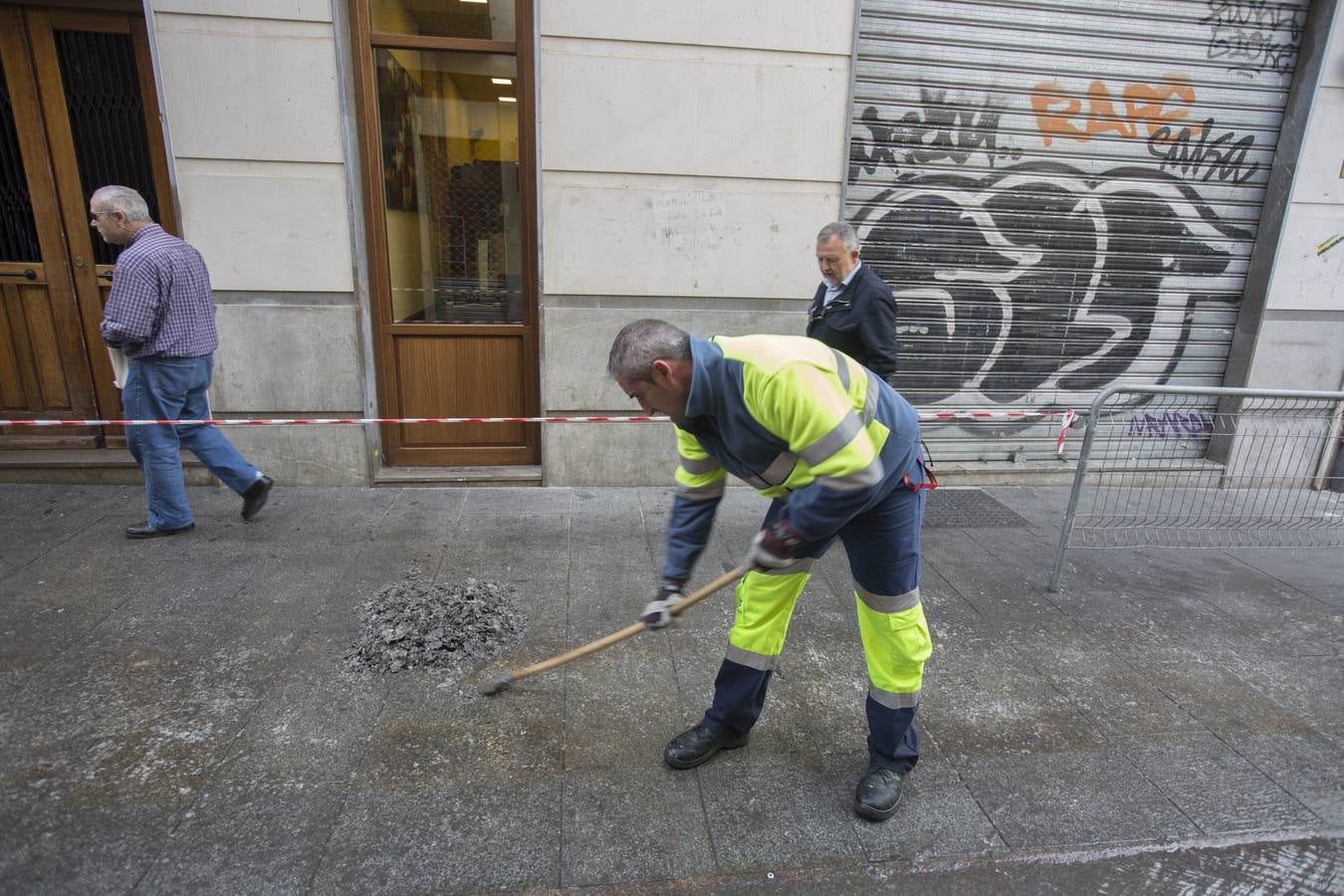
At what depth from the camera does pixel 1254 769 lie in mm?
2746

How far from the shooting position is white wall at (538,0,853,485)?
488 cm

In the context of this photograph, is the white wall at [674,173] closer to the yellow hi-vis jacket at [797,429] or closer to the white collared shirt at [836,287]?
the white collared shirt at [836,287]

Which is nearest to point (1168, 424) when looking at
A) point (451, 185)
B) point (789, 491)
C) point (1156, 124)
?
point (1156, 124)

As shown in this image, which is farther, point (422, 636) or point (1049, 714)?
point (422, 636)

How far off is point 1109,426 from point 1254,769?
12.0 ft

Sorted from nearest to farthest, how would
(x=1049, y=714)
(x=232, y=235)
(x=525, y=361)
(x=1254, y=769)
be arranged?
(x=1254, y=769) < (x=1049, y=714) < (x=232, y=235) < (x=525, y=361)

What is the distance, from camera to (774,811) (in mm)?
2455

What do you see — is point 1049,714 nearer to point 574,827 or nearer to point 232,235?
point 574,827

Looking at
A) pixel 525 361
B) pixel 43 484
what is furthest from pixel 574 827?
pixel 43 484

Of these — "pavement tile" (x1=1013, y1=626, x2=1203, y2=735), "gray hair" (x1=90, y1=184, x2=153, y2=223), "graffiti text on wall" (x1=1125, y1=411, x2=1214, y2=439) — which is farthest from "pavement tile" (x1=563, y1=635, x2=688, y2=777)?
"graffiti text on wall" (x1=1125, y1=411, x2=1214, y2=439)

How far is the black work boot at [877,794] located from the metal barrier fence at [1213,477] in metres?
2.80

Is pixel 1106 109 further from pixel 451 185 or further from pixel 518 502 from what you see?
pixel 518 502

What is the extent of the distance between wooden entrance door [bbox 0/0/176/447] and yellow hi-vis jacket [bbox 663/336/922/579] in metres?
4.88

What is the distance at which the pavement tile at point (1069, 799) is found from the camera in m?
2.42
